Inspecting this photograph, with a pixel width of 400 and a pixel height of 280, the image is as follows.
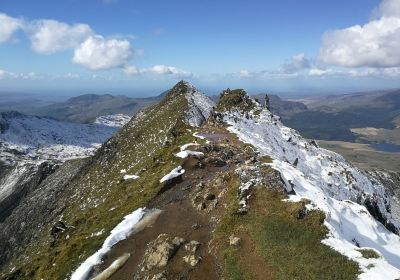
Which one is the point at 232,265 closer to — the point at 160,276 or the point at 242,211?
the point at 160,276

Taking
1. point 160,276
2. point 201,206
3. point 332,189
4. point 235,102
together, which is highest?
point 235,102

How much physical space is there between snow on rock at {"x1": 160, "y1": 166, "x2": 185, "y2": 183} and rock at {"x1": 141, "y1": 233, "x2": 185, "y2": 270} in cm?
1539

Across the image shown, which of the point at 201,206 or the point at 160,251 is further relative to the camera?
the point at 201,206

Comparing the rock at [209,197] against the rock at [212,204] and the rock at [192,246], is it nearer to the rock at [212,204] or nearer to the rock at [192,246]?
the rock at [212,204]

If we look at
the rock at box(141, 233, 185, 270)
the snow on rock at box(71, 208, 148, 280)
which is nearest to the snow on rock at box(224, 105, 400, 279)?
the rock at box(141, 233, 185, 270)

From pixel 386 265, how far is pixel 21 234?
2952 inches

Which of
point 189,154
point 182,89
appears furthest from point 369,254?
point 182,89

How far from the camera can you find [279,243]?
34.9m

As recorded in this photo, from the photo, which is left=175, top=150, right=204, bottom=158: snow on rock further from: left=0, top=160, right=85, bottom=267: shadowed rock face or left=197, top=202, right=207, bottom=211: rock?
left=0, top=160, right=85, bottom=267: shadowed rock face

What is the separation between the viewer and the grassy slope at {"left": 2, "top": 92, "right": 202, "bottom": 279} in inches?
1794

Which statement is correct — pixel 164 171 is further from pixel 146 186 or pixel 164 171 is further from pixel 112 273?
pixel 112 273

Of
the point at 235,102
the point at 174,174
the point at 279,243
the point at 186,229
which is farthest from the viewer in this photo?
the point at 235,102

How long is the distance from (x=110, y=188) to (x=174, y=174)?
17225mm

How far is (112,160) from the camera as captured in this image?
87.8 metres
